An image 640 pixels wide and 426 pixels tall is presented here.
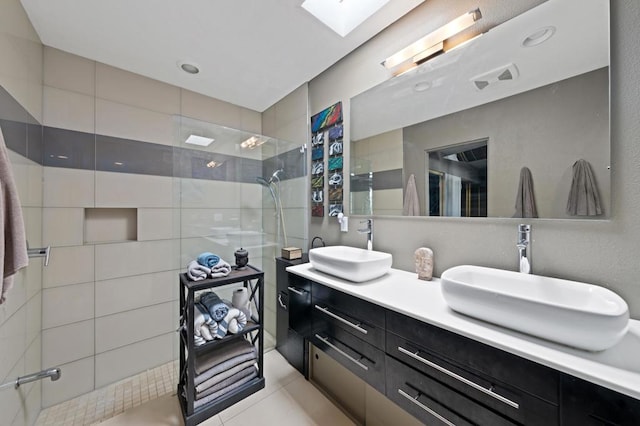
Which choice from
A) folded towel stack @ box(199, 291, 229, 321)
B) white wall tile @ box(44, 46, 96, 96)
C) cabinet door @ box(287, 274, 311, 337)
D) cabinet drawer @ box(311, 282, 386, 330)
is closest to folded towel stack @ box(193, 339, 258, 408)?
folded towel stack @ box(199, 291, 229, 321)

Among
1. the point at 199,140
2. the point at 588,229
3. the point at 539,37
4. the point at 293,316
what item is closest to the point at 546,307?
the point at 588,229

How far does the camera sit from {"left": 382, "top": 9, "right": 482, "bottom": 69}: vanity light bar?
1.22 meters

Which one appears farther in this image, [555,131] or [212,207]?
[212,207]

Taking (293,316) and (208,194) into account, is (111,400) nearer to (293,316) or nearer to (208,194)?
(293,316)

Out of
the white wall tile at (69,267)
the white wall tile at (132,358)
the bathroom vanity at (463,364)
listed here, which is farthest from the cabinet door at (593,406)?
the white wall tile at (69,267)

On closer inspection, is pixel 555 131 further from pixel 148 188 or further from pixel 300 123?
pixel 148 188

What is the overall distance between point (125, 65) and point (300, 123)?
148cm

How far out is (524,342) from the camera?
0.72 meters

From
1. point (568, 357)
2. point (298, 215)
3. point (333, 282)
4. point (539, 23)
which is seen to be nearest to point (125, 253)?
point (298, 215)

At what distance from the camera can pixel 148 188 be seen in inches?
80.7

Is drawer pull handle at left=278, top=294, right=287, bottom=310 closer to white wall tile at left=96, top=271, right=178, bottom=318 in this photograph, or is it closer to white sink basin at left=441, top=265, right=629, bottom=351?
white wall tile at left=96, top=271, right=178, bottom=318

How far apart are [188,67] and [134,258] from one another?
5.46 feet

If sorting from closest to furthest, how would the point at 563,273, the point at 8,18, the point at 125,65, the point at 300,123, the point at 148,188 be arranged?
the point at 563,273 → the point at 8,18 → the point at 125,65 → the point at 148,188 → the point at 300,123

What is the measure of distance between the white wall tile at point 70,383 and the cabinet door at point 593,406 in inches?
108
